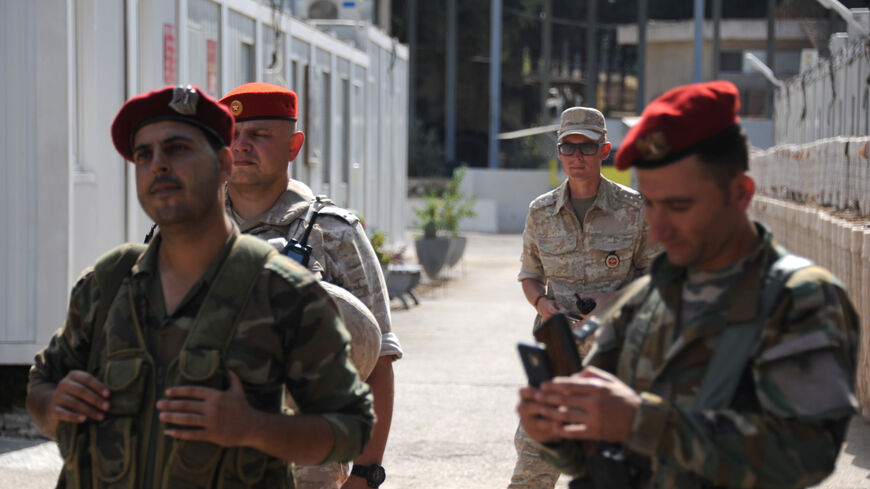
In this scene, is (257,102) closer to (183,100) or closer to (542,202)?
(183,100)

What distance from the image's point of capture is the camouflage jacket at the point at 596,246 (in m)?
5.12

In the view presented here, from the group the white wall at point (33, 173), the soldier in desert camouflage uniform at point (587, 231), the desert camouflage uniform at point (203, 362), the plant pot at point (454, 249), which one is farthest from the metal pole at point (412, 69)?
the desert camouflage uniform at point (203, 362)

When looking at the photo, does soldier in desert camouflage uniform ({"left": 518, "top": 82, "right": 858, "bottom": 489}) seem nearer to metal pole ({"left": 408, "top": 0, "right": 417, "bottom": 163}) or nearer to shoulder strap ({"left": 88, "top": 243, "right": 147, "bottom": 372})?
shoulder strap ({"left": 88, "top": 243, "right": 147, "bottom": 372})

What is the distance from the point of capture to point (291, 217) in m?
3.79

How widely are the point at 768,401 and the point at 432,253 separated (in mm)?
16450

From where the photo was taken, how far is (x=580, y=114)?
521cm

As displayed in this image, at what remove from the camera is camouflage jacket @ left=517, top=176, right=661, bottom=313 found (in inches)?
202

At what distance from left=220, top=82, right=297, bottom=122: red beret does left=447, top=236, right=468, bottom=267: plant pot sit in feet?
48.4

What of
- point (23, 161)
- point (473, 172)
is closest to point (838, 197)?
point (23, 161)

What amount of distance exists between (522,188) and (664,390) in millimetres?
33318

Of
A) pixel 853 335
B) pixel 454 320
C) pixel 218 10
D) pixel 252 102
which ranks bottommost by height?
pixel 454 320

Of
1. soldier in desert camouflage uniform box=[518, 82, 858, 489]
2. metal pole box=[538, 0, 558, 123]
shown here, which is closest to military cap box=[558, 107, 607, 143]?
soldier in desert camouflage uniform box=[518, 82, 858, 489]

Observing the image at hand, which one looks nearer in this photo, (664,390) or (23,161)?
(664,390)

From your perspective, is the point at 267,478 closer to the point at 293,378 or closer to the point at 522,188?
the point at 293,378
